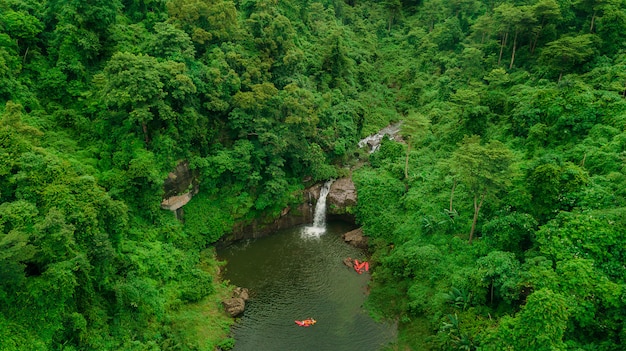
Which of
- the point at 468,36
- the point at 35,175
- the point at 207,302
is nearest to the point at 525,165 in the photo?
the point at 207,302

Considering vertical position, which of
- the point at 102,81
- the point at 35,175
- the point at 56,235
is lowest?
the point at 56,235

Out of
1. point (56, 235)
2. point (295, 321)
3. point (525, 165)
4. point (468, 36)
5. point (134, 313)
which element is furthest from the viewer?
point (468, 36)

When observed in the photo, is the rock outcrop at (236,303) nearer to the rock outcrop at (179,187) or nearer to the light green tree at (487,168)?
the rock outcrop at (179,187)

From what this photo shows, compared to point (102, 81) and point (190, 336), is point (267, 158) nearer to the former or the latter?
point (102, 81)

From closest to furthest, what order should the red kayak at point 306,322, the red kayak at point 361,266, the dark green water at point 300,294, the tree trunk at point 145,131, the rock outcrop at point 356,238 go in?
the dark green water at point 300,294 < the red kayak at point 306,322 < the tree trunk at point 145,131 < the red kayak at point 361,266 < the rock outcrop at point 356,238

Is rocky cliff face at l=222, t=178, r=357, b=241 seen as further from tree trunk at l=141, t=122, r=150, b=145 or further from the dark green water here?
tree trunk at l=141, t=122, r=150, b=145

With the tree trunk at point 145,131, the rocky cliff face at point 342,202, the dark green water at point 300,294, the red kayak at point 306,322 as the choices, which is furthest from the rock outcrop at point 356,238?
the tree trunk at point 145,131

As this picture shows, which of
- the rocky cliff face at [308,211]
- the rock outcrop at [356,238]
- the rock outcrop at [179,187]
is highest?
the rock outcrop at [179,187]
